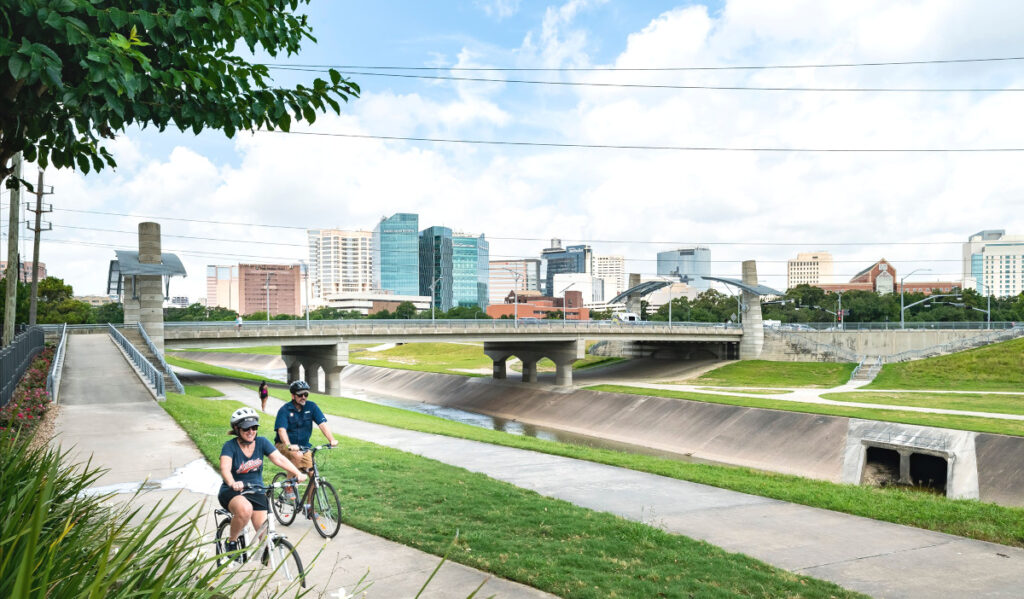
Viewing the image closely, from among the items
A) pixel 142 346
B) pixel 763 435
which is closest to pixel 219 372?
pixel 142 346

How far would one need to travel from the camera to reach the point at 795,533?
11938mm

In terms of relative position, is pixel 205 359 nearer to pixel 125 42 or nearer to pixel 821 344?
pixel 821 344

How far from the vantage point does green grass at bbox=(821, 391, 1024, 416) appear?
36.2 metres

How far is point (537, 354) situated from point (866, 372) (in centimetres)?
2773

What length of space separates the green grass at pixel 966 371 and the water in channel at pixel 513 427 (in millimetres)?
23623

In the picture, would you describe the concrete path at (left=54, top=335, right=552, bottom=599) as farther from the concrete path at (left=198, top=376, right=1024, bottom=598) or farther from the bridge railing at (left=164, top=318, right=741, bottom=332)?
the bridge railing at (left=164, top=318, right=741, bottom=332)

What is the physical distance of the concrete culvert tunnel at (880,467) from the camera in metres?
28.9

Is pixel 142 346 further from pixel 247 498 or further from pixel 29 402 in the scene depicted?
pixel 247 498

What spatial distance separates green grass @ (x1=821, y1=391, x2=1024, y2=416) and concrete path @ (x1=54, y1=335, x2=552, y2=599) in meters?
35.2

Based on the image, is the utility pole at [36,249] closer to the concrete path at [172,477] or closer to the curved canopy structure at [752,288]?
the concrete path at [172,477]

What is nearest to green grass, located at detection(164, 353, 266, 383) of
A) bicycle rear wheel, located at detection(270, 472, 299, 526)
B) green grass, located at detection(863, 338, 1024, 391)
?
bicycle rear wheel, located at detection(270, 472, 299, 526)

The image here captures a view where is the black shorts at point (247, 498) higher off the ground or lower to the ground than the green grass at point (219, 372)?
higher

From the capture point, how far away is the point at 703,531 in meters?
12.0

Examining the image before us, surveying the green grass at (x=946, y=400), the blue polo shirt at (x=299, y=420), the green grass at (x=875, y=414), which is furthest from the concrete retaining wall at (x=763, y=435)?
the blue polo shirt at (x=299, y=420)
